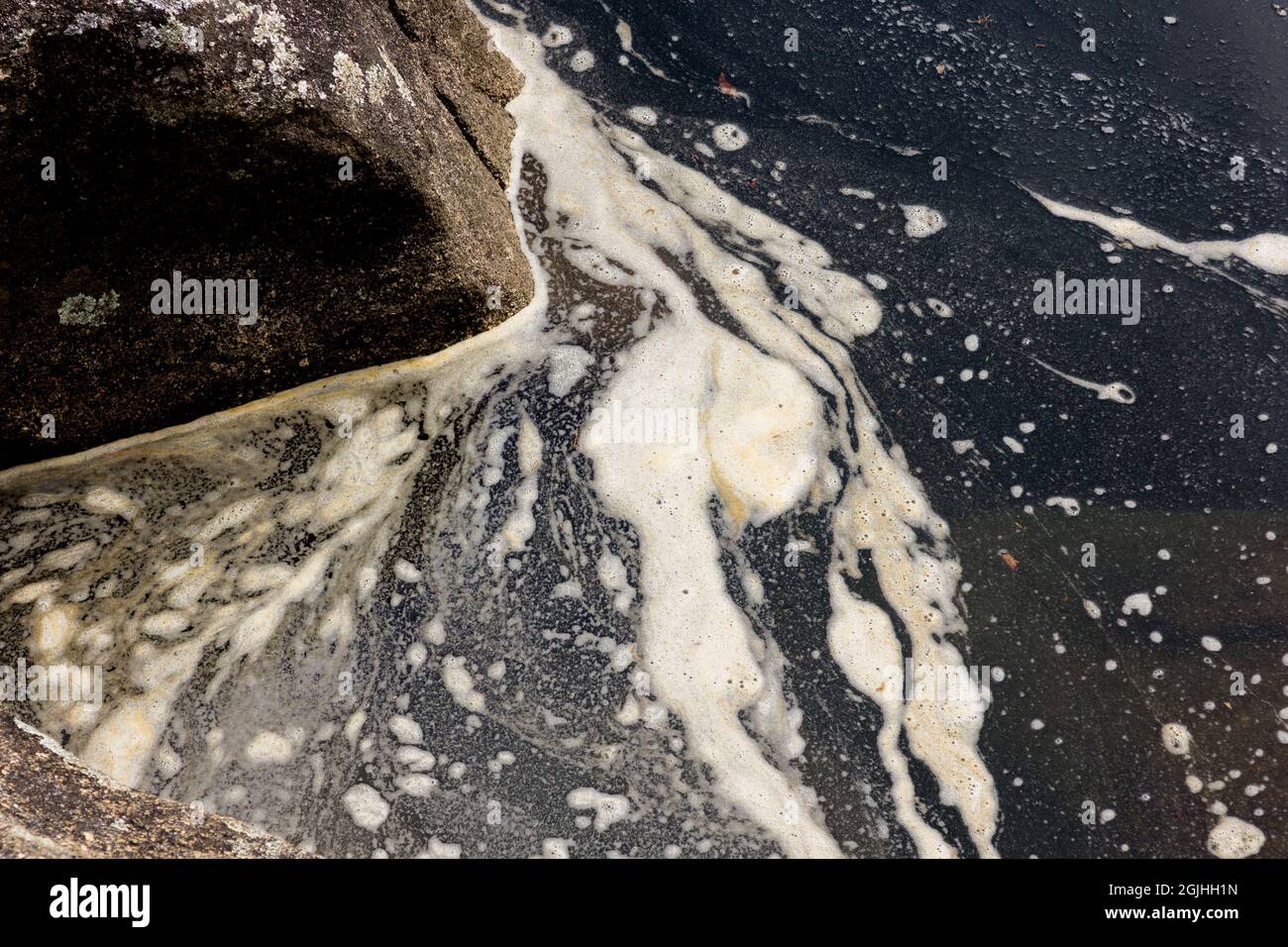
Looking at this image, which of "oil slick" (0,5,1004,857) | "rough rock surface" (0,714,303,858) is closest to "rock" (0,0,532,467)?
"oil slick" (0,5,1004,857)

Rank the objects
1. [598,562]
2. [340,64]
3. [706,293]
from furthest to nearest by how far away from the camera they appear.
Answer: [706,293] < [598,562] < [340,64]

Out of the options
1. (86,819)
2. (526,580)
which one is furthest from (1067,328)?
(86,819)

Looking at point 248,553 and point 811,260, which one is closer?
point 248,553

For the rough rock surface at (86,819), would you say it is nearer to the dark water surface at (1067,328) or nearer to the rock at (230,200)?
the rock at (230,200)

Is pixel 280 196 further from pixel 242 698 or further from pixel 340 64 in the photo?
pixel 242 698
